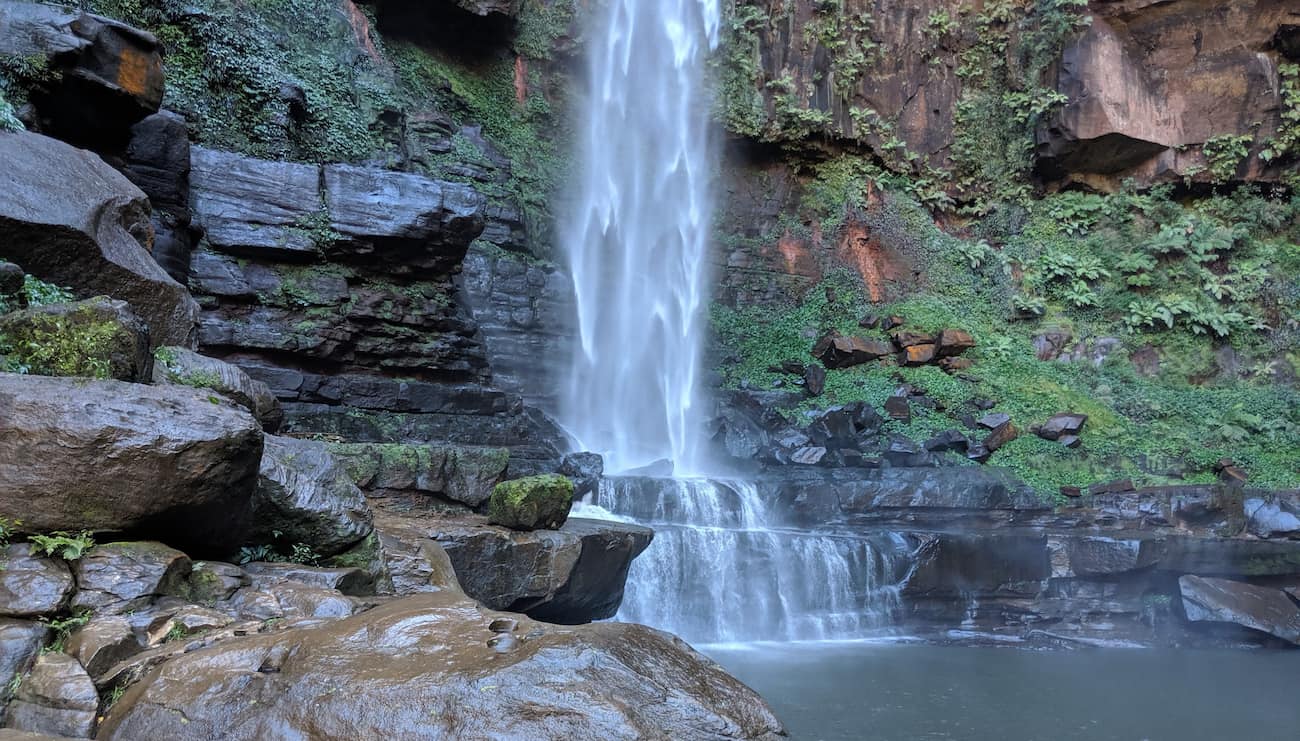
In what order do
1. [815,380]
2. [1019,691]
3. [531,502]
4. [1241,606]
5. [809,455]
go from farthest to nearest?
[815,380] < [809,455] < [1241,606] < [1019,691] < [531,502]

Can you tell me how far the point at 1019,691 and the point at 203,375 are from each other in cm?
859

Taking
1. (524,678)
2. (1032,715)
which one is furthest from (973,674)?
(524,678)

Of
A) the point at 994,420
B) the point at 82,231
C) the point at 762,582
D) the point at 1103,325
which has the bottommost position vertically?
the point at 762,582

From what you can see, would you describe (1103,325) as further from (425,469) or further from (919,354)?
(425,469)

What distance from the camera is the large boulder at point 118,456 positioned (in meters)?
3.96

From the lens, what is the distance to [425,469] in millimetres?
9406

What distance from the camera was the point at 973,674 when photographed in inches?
376

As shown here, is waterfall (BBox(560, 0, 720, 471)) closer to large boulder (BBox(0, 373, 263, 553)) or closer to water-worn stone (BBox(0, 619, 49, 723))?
large boulder (BBox(0, 373, 263, 553))

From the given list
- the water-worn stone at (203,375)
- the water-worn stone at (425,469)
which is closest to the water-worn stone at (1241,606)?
the water-worn stone at (425,469)

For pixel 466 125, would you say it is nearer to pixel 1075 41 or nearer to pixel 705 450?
pixel 705 450

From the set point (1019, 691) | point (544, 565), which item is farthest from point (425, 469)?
point (1019, 691)

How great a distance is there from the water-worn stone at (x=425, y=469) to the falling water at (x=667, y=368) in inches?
85.4

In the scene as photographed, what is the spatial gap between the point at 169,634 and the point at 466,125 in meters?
17.5

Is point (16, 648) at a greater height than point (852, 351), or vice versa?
point (852, 351)
